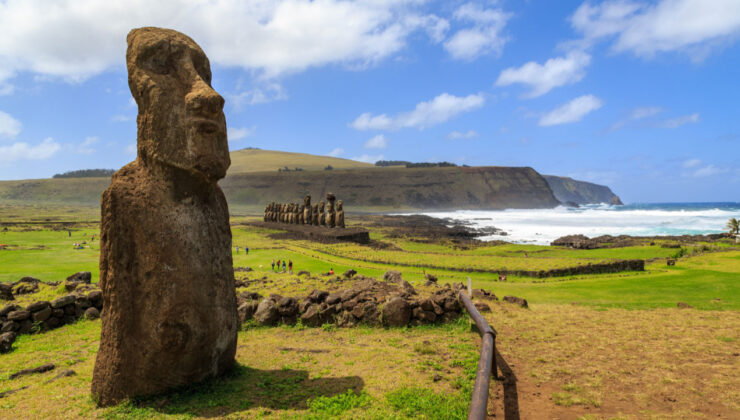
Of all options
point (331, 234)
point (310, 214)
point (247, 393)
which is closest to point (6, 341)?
point (247, 393)

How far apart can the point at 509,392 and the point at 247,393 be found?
3.58m

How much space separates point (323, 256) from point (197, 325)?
832 inches

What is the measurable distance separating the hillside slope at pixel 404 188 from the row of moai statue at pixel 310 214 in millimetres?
99266

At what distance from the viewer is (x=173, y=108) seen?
5434mm

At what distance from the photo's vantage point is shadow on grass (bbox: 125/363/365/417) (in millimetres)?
Answer: 5020

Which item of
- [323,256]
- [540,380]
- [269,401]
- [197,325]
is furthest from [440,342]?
[323,256]

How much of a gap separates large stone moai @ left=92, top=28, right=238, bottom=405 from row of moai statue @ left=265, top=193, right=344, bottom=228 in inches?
1272

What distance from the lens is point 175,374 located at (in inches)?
Answer: 210

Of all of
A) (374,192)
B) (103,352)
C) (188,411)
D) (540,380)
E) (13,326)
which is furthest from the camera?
(374,192)

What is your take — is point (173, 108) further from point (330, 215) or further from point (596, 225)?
point (596, 225)

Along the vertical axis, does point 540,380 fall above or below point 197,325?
below

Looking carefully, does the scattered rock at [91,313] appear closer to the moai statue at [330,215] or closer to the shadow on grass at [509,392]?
the shadow on grass at [509,392]

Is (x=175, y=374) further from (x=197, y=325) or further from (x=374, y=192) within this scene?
(x=374, y=192)

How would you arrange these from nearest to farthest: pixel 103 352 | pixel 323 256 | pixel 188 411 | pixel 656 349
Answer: pixel 188 411 < pixel 103 352 < pixel 656 349 < pixel 323 256
